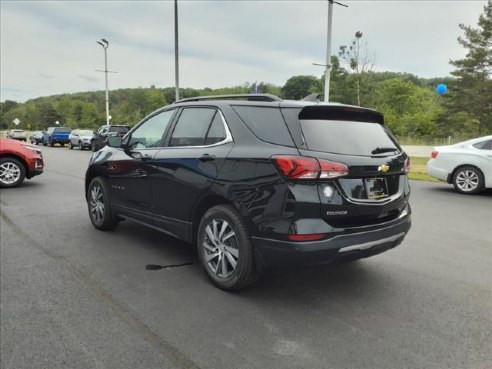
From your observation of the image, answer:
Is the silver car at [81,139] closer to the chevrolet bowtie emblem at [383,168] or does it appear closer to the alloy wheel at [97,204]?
the alloy wheel at [97,204]

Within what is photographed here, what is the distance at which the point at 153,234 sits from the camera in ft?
19.5

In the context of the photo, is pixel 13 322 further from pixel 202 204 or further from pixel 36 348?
pixel 202 204

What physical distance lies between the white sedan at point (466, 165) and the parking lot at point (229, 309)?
4856 millimetres

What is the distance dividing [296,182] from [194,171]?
4.01 feet

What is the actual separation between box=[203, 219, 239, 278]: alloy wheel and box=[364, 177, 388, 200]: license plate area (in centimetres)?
121

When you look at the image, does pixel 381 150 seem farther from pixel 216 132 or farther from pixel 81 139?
pixel 81 139

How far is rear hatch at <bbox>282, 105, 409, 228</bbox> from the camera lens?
133 inches

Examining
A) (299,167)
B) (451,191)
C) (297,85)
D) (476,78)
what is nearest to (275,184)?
(299,167)

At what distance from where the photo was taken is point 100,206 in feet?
19.7

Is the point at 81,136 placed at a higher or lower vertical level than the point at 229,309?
higher

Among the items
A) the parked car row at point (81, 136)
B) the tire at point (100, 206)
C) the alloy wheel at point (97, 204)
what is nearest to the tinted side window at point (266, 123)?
the tire at point (100, 206)

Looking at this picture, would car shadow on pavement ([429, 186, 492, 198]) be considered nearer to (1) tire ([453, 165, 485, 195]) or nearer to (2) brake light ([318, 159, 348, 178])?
(1) tire ([453, 165, 485, 195])

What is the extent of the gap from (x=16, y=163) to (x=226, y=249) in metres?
8.81

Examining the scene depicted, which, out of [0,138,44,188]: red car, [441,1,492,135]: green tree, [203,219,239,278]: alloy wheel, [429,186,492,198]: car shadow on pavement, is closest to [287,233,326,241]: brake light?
[203,219,239,278]: alloy wheel
